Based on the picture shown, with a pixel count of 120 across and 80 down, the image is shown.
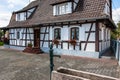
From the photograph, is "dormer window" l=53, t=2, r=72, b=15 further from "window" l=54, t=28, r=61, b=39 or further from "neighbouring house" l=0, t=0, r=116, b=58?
"window" l=54, t=28, r=61, b=39

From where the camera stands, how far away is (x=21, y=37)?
17453mm

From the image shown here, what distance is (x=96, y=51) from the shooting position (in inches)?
427

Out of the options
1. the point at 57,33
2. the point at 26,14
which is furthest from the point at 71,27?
the point at 26,14

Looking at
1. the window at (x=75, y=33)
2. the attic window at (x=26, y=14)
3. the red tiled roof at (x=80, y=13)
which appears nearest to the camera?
the red tiled roof at (x=80, y=13)

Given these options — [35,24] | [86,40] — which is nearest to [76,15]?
[86,40]

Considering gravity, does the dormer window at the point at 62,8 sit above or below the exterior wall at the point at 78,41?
above

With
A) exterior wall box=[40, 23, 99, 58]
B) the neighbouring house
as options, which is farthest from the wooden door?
exterior wall box=[40, 23, 99, 58]

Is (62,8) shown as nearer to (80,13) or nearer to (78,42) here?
(80,13)

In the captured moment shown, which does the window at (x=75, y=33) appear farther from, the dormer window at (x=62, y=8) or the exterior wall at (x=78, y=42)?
the dormer window at (x=62, y=8)

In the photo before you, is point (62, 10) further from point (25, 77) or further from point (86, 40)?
point (25, 77)

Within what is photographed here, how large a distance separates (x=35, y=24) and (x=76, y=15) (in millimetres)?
4740

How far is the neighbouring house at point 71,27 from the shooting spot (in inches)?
436

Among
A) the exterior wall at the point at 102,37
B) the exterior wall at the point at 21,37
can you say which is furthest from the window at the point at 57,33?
the exterior wall at the point at 102,37

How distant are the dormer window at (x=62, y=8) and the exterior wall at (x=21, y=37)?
4.15 metres
